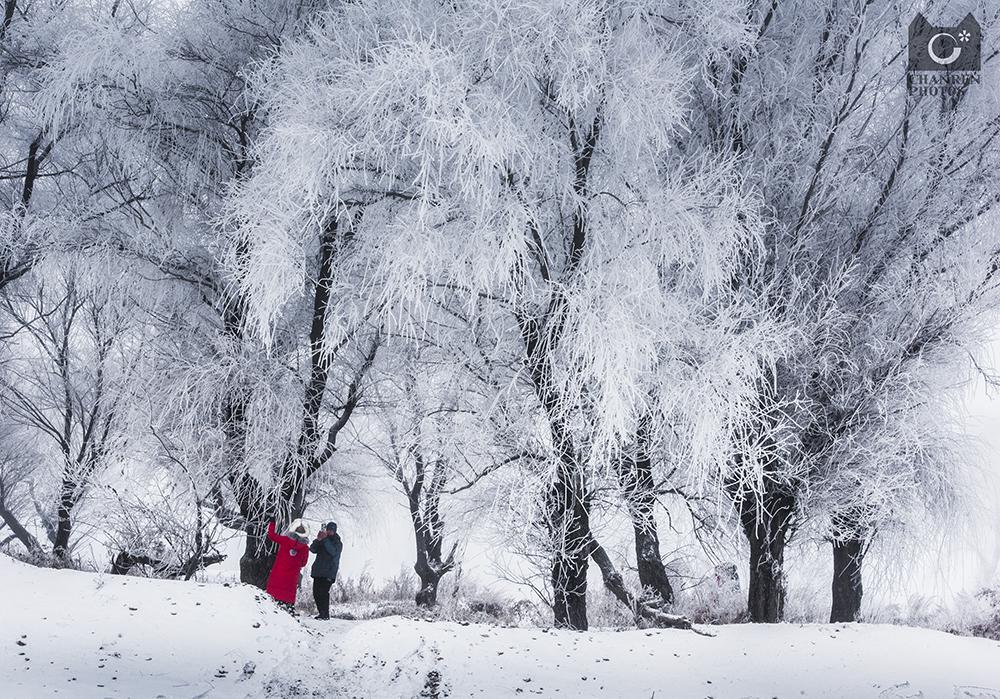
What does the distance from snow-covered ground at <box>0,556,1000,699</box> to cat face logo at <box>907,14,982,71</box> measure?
5772 millimetres

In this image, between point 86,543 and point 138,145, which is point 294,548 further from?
point 86,543

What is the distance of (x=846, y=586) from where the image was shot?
10875mm

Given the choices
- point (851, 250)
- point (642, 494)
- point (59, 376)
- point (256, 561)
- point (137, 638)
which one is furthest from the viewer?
point (59, 376)

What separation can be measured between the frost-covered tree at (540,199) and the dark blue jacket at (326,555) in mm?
2481

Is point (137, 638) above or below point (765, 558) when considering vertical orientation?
below

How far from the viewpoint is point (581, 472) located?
8.52 metres

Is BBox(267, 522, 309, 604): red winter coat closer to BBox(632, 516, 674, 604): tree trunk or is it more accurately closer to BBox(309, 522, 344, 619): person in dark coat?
BBox(309, 522, 344, 619): person in dark coat

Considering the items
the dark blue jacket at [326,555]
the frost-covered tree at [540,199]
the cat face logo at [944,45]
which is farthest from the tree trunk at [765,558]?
the cat face logo at [944,45]

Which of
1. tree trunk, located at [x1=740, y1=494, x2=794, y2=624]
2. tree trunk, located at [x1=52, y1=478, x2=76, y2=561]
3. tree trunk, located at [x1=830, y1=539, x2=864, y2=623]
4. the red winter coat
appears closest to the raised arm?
the red winter coat

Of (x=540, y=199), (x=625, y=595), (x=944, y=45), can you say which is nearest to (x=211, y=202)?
(x=540, y=199)

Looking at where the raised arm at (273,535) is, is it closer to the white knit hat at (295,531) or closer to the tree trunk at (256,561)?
the white knit hat at (295,531)

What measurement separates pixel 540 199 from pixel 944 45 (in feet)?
15.4

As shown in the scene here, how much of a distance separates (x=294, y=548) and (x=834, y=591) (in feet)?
22.1

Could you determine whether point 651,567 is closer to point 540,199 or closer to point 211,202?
point 540,199
